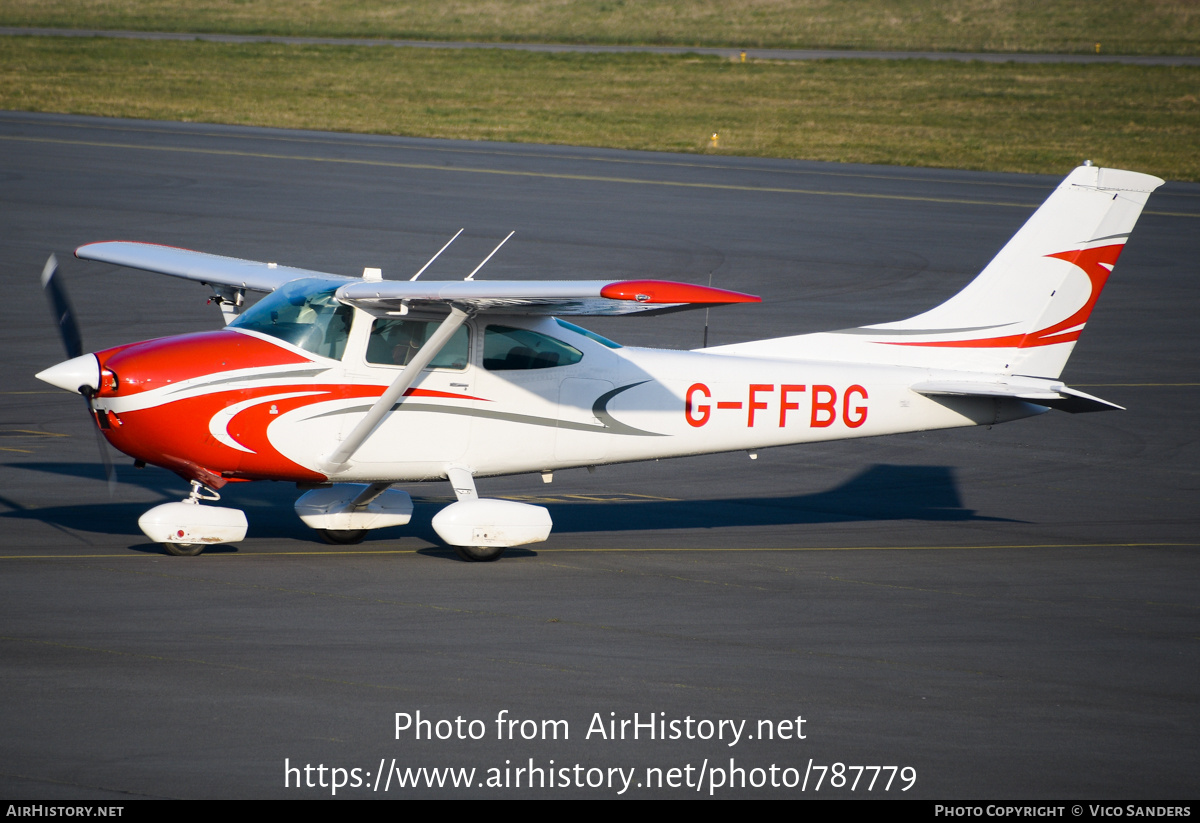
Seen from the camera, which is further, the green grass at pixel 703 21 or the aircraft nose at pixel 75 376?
the green grass at pixel 703 21

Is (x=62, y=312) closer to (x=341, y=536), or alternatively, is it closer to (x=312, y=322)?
(x=312, y=322)

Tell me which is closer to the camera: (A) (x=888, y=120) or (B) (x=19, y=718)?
(B) (x=19, y=718)

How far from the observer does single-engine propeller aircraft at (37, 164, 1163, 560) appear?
1090 cm

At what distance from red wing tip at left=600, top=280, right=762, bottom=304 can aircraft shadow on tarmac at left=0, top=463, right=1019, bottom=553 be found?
381 centimetres

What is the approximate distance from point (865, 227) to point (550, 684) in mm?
24329

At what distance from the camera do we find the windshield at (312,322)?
11211 mm

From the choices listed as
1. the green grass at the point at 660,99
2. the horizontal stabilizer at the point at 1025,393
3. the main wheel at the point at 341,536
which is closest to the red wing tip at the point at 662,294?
the horizontal stabilizer at the point at 1025,393

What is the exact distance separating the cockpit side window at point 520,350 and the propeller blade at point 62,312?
130 inches

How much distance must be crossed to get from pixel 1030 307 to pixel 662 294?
4.70 metres

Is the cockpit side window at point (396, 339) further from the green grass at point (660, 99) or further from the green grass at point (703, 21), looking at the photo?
the green grass at point (703, 21)

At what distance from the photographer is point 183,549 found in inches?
444

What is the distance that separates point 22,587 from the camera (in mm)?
10367

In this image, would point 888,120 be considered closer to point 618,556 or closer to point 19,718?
point 618,556
